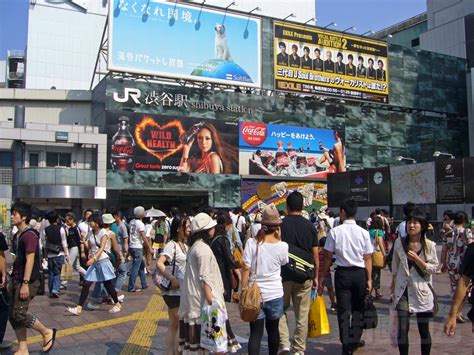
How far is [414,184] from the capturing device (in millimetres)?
24531

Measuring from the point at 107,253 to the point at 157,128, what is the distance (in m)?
24.1

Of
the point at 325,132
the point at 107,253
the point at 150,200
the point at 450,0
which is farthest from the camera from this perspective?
the point at 450,0

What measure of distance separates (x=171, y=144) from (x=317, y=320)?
27354mm

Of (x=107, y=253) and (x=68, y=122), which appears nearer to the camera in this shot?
(x=107, y=253)

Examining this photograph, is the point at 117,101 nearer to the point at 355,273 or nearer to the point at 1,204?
the point at 1,204

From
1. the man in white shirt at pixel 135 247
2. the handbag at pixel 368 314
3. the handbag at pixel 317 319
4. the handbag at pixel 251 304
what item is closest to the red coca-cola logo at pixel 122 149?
the man in white shirt at pixel 135 247

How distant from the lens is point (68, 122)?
36.5 metres

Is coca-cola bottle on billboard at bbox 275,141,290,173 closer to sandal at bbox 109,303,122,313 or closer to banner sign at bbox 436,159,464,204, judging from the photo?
banner sign at bbox 436,159,464,204

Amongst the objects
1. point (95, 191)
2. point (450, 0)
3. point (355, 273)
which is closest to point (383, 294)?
point (355, 273)

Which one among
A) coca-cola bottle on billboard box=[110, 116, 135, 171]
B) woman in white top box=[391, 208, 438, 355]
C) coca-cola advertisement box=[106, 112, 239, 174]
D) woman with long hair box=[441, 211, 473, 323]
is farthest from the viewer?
coca-cola advertisement box=[106, 112, 239, 174]

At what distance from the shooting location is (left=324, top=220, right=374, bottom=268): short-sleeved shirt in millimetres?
5199

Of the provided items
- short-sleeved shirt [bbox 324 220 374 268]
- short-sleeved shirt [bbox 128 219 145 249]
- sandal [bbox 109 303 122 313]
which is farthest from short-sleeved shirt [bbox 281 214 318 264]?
short-sleeved shirt [bbox 128 219 145 249]

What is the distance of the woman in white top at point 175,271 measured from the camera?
5023 mm

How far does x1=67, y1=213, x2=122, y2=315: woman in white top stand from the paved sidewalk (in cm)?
25
